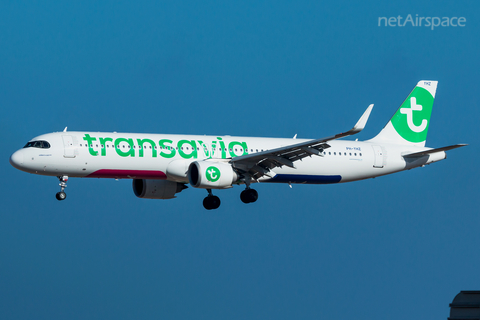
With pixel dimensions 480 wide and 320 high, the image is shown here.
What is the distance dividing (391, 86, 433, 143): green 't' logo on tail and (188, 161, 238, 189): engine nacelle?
1394 centimetres

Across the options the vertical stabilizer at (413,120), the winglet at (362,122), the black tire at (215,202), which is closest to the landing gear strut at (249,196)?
the black tire at (215,202)

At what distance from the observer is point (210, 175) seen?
4747 centimetres

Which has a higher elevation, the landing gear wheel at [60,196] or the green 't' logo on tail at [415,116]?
the green 't' logo on tail at [415,116]

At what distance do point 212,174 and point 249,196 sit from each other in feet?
12.6

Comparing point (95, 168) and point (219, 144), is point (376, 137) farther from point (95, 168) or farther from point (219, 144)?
point (95, 168)

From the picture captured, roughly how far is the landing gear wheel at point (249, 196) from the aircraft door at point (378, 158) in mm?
8392

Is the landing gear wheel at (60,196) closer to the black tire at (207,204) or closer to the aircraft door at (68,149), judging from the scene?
the aircraft door at (68,149)

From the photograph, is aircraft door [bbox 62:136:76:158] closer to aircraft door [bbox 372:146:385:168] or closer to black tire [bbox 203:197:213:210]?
black tire [bbox 203:197:213:210]

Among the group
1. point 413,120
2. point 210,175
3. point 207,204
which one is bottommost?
point 207,204

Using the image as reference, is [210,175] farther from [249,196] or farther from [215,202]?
[215,202]

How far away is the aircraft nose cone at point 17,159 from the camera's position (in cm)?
4647

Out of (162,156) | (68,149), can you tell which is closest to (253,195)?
(162,156)

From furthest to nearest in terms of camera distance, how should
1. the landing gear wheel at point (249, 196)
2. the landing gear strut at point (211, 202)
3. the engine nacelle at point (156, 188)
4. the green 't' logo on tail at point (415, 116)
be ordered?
1. the green 't' logo on tail at point (415, 116)
2. the engine nacelle at point (156, 188)
3. the landing gear strut at point (211, 202)
4. the landing gear wheel at point (249, 196)

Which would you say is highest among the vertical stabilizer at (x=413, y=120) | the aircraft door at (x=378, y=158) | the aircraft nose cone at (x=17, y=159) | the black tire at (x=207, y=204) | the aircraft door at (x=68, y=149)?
the vertical stabilizer at (x=413, y=120)
